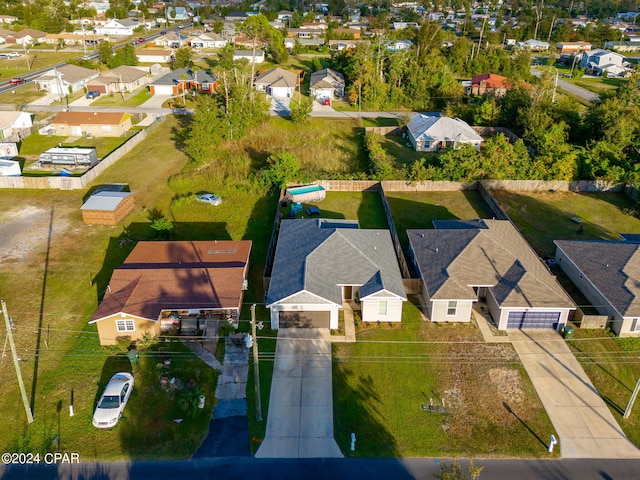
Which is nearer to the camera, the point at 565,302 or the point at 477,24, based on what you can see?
the point at 565,302

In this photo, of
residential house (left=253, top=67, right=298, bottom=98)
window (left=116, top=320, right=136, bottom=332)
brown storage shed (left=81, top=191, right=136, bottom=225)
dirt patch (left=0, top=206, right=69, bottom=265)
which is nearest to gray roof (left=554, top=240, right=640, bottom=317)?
window (left=116, top=320, right=136, bottom=332)

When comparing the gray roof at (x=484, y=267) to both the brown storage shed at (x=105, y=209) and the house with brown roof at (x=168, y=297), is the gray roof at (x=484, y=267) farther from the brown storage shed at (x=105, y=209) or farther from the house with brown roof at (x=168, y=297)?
the brown storage shed at (x=105, y=209)

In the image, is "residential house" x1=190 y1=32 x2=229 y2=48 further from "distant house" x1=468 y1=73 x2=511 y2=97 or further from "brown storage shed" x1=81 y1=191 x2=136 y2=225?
"brown storage shed" x1=81 y1=191 x2=136 y2=225

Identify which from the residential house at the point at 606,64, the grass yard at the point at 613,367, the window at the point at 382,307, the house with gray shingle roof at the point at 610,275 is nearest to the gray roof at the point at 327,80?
the house with gray shingle roof at the point at 610,275

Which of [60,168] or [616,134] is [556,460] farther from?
[60,168]

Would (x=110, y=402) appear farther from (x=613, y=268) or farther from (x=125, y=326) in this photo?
(x=613, y=268)

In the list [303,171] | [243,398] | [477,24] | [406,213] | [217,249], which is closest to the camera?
[243,398]

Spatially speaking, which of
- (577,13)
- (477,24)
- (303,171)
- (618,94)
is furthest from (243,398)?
(577,13)
